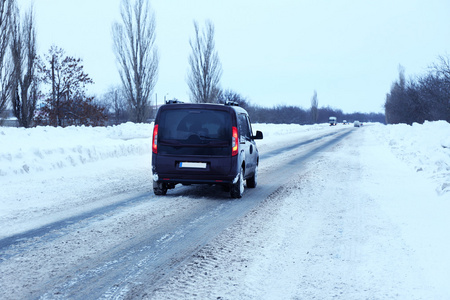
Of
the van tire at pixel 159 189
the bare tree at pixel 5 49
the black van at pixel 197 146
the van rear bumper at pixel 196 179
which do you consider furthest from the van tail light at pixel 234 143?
the bare tree at pixel 5 49

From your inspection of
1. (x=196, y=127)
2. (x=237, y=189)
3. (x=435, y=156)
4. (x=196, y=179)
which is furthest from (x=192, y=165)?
(x=435, y=156)

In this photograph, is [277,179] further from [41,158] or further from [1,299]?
[1,299]

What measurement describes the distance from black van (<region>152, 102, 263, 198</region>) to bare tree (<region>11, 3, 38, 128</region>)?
19.9m

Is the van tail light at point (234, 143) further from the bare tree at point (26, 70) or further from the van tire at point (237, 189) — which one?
the bare tree at point (26, 70)

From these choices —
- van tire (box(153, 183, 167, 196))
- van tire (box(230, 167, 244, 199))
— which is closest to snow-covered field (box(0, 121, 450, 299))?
van tire (box(230, 167, 244, 199))

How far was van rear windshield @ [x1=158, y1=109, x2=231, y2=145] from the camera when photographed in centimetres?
874

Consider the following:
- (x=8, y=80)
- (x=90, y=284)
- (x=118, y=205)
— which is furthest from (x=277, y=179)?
(x=8, y=80)

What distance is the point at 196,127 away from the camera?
879cm

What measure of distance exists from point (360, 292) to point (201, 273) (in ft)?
4.88

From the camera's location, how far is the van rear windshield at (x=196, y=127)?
874 centimetres

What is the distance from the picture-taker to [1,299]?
11.6 ft

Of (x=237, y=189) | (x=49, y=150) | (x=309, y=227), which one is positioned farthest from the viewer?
(x=49, y=150)

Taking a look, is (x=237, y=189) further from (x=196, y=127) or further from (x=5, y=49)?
(x=5, y=49)

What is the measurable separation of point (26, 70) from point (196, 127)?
21.6 metres
